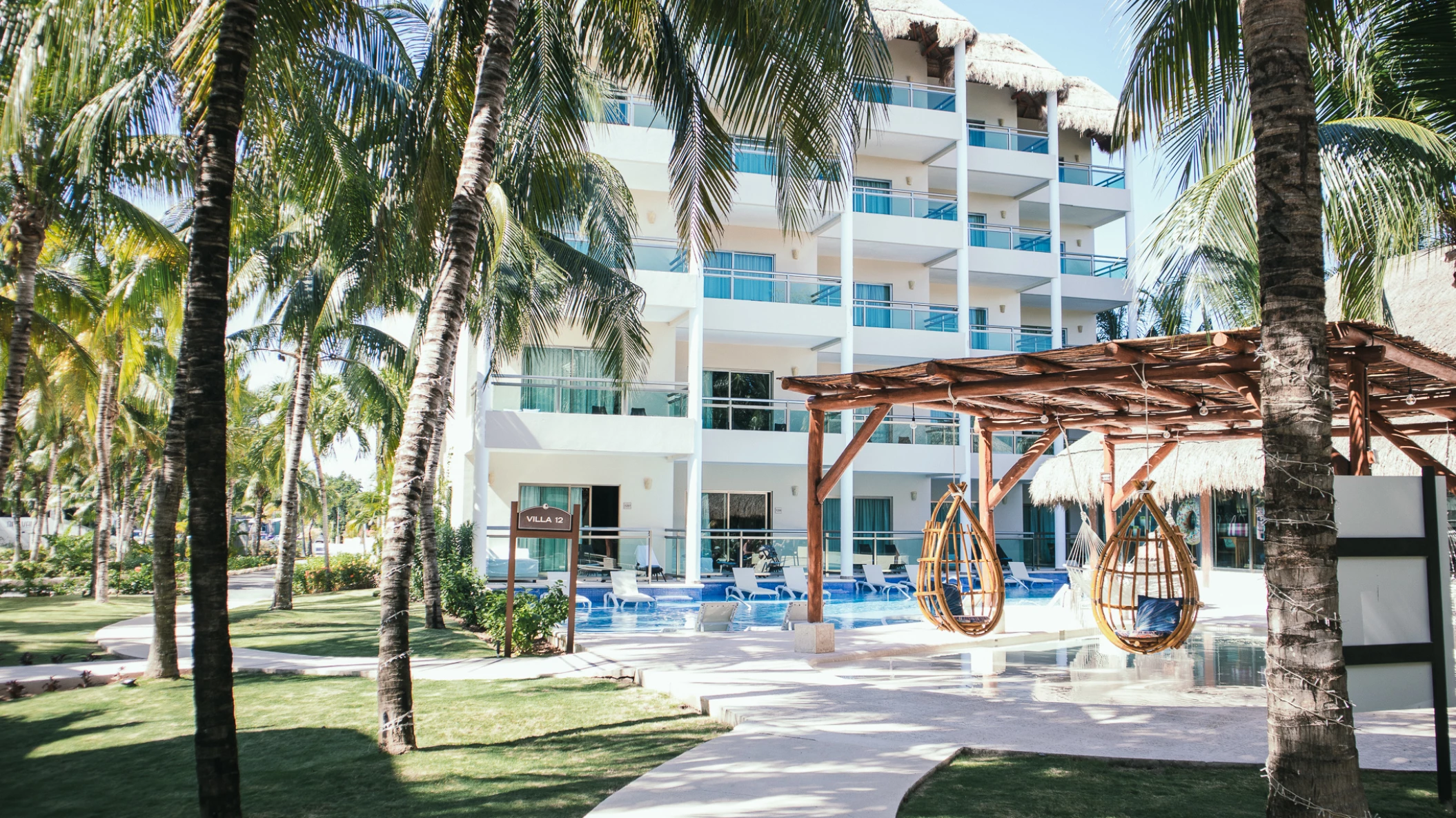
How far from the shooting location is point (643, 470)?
23.1 m

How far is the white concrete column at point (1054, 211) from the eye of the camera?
26000mm

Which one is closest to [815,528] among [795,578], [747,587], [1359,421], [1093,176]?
[1359,421]

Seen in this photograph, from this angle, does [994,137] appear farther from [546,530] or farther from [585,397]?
[546,530]

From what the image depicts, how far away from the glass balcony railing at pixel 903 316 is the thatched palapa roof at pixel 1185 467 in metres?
5.03

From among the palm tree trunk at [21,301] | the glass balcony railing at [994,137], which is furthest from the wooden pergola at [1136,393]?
→ the glass balcony railing at [994,137]

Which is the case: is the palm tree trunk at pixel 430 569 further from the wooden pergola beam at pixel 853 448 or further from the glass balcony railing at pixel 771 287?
the glass balcony railing at pixel 771 287

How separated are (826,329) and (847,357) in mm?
889

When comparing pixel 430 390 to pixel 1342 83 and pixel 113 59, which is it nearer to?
pixel 113 59

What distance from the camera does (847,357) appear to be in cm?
2308

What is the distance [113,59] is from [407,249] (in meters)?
3.34

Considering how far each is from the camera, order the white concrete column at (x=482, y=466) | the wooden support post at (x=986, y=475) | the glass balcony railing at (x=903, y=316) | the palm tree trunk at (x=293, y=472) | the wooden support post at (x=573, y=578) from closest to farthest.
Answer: the wooden support post at (x=573, y=578) → the wooden support post at (x=986, y=475) → the palm tree trunk at (x=293, y=472) → the white concrete column at (x=482, y=466) → the glass balcony railing at (x=903, y=316)

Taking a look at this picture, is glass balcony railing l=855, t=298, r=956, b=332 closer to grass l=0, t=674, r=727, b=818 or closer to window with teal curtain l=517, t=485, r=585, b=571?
window with teal curtain l=517, t=485, r=585, b=571

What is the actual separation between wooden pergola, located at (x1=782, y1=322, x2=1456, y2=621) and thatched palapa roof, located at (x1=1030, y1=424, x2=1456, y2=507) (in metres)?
0.70

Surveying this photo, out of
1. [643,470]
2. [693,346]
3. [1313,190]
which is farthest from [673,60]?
[643,470]
